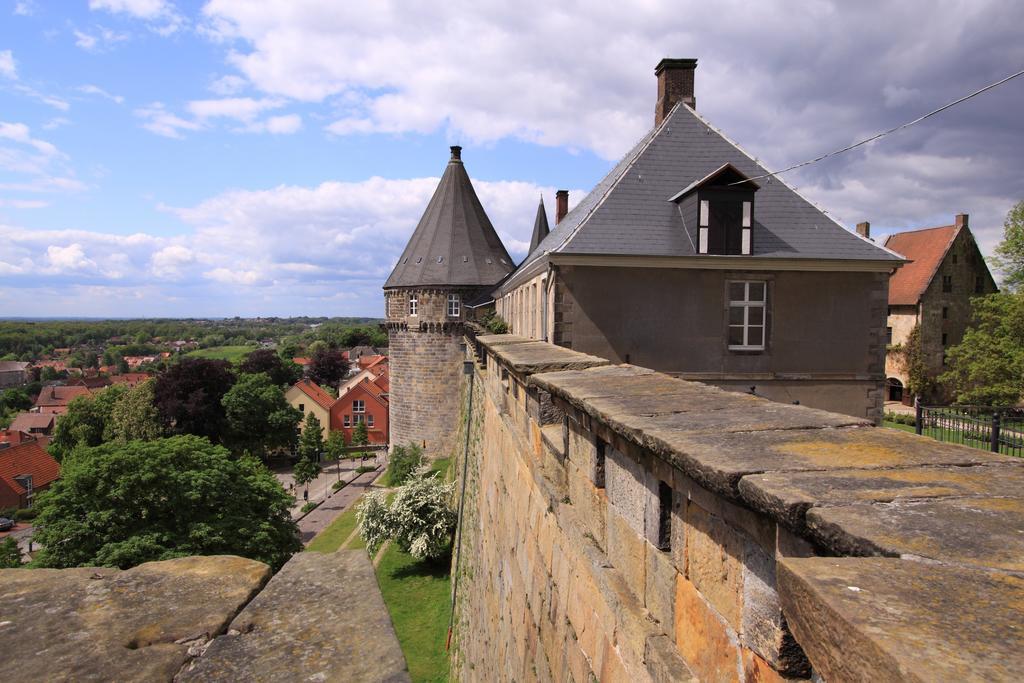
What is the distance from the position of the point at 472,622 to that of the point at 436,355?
2231 cm

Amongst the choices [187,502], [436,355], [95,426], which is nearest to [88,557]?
[187,502]

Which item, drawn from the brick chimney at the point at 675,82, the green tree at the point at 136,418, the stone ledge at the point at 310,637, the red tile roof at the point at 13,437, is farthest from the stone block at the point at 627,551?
the red tile roof at the point at 13,437

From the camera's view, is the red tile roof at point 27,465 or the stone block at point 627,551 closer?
the stone block at point 627,551

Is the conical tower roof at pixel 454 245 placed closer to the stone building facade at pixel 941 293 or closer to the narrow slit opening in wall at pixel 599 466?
the stone building facade at pixel 941 293

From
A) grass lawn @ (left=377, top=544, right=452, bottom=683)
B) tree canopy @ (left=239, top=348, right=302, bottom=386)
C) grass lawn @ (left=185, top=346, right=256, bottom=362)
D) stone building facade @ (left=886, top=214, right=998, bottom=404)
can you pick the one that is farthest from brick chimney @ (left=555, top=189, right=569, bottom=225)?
grass lawn @ (left=185, top=346, right=256, bottom=362)

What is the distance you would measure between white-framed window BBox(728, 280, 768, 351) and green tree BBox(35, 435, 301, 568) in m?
14.3

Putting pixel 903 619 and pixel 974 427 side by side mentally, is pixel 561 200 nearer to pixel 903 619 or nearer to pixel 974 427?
pixel 974 427

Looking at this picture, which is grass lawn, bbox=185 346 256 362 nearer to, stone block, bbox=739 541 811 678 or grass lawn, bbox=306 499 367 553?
grass lawn, bbox=306 499 367 553

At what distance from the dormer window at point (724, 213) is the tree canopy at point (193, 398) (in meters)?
39.3

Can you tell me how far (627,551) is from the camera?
2.58 metres

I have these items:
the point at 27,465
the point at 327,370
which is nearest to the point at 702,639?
the point at 27,465

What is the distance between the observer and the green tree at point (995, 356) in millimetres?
22500


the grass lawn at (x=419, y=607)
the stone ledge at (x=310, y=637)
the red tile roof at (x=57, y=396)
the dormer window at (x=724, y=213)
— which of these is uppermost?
the dormer window at (x=724, y=213)

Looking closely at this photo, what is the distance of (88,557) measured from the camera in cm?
1611
